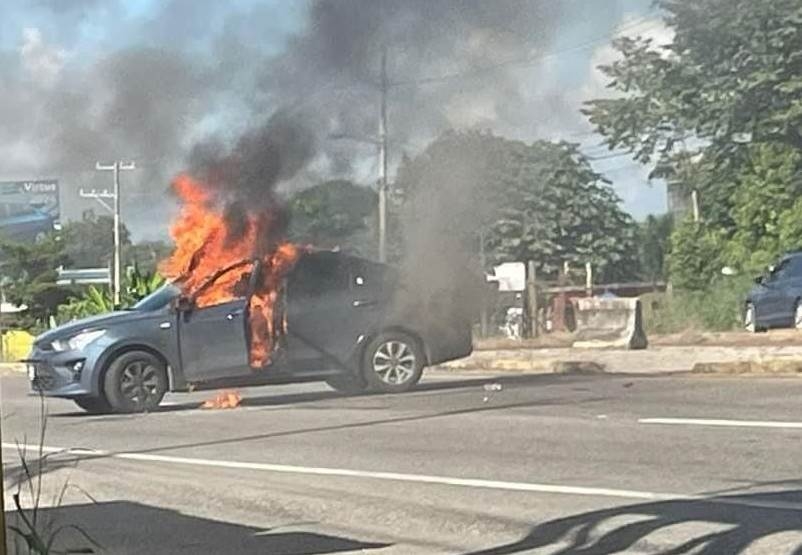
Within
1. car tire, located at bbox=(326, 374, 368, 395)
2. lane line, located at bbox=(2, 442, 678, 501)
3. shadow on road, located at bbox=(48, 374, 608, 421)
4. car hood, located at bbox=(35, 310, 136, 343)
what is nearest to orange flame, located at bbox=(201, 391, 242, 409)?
shadow on road, located at bbox=(48, 374, 608, 421)

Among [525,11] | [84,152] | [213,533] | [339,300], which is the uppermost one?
[525,11]

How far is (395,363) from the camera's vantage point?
1689cm

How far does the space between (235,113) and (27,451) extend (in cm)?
306

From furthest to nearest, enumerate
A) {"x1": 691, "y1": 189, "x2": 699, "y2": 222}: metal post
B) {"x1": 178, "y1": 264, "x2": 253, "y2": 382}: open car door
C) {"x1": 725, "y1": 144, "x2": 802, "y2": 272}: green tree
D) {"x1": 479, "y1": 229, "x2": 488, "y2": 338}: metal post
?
{"x1": 691, "y1": 189, "x2": 699, "y2": 222}: metal post < {"x1": 725, "y1": 144, "x2": 802, "y2": 272}: green tree < {"x1": 178, "y1": 264, "x2": 253, "y2": 382}: open car door < {"x1": 479, "y1": 229, "x2": 488, "y2": 338}: metal post

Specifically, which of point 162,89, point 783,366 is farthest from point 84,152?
point 783,366

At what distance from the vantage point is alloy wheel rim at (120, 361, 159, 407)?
16.4 metres

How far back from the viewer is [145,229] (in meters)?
13.2

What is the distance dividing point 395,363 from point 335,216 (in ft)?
10.4

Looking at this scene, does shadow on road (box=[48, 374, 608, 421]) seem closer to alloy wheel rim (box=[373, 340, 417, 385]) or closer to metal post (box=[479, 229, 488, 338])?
alloy wheel rim (box=[373, 340, 417, 385])

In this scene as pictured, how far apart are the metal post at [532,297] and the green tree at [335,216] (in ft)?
9.87

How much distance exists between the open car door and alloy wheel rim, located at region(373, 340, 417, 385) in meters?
1.50

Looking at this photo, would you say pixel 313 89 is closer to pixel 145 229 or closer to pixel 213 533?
pixel 145 229

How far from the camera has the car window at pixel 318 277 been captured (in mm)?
14686

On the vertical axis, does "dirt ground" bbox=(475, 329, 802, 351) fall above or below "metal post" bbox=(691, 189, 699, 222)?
below
